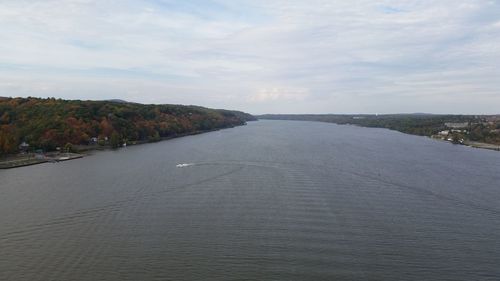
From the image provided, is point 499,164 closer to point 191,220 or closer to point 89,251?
point 191,220

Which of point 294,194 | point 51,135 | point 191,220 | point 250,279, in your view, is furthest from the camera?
point 51,135

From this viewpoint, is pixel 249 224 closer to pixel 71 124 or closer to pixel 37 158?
pixel 37 158

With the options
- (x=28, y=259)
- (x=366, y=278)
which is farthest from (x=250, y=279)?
(x=28, y=259)

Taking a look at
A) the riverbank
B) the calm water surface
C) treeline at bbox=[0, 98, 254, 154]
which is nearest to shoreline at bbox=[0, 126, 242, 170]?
the riverbank

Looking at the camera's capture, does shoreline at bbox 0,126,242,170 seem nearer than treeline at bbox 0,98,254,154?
Yes

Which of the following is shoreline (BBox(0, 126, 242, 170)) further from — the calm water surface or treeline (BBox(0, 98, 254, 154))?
the calm water surface

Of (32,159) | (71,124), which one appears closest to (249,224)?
(32,159)

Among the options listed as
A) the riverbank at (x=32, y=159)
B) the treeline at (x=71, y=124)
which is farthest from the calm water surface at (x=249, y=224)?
the treeline at (x=71, y=124)
